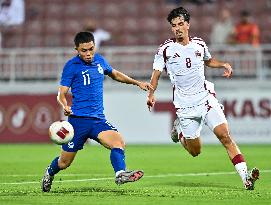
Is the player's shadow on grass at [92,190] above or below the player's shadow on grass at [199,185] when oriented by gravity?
above

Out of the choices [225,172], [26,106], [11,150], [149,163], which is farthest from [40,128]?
[225,172]

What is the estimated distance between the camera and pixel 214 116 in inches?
454

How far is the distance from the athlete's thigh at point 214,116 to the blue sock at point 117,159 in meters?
1.44

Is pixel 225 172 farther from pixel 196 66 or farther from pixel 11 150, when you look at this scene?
pixel 11 150

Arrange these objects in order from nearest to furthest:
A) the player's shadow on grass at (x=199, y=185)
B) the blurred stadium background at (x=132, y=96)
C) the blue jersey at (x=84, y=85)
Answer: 1. the blue jersey at (x=84, y=85)
2. the player's shadow on grass at (x=199, y=185)
3. the blurred stadium background at (x=132, y=96)

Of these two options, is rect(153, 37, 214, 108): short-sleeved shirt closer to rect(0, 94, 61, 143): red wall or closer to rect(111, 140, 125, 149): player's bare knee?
rect(111, 140, 125, 149): player's bare knee

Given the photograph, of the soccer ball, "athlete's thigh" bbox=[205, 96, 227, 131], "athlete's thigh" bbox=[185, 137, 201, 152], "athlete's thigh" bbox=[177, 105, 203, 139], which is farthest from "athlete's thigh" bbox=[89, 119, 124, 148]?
"athlete's thigh" bbox=[185, 137, 201, 152]

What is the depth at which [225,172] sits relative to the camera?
539 inches

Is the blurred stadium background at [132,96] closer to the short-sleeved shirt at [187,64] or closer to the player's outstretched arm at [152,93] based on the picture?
the short-sleeved shirt at [187,64]

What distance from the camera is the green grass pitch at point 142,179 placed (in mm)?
9586

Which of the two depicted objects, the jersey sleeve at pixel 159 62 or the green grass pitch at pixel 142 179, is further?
the jersey sleeve at pixel 159 62

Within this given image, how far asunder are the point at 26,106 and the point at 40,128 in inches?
25.8

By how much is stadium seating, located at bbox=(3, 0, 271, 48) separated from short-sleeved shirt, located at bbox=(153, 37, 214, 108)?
13619 mm

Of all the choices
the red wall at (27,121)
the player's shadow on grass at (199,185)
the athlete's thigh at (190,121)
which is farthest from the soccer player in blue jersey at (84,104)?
the red wall at (27,121)
